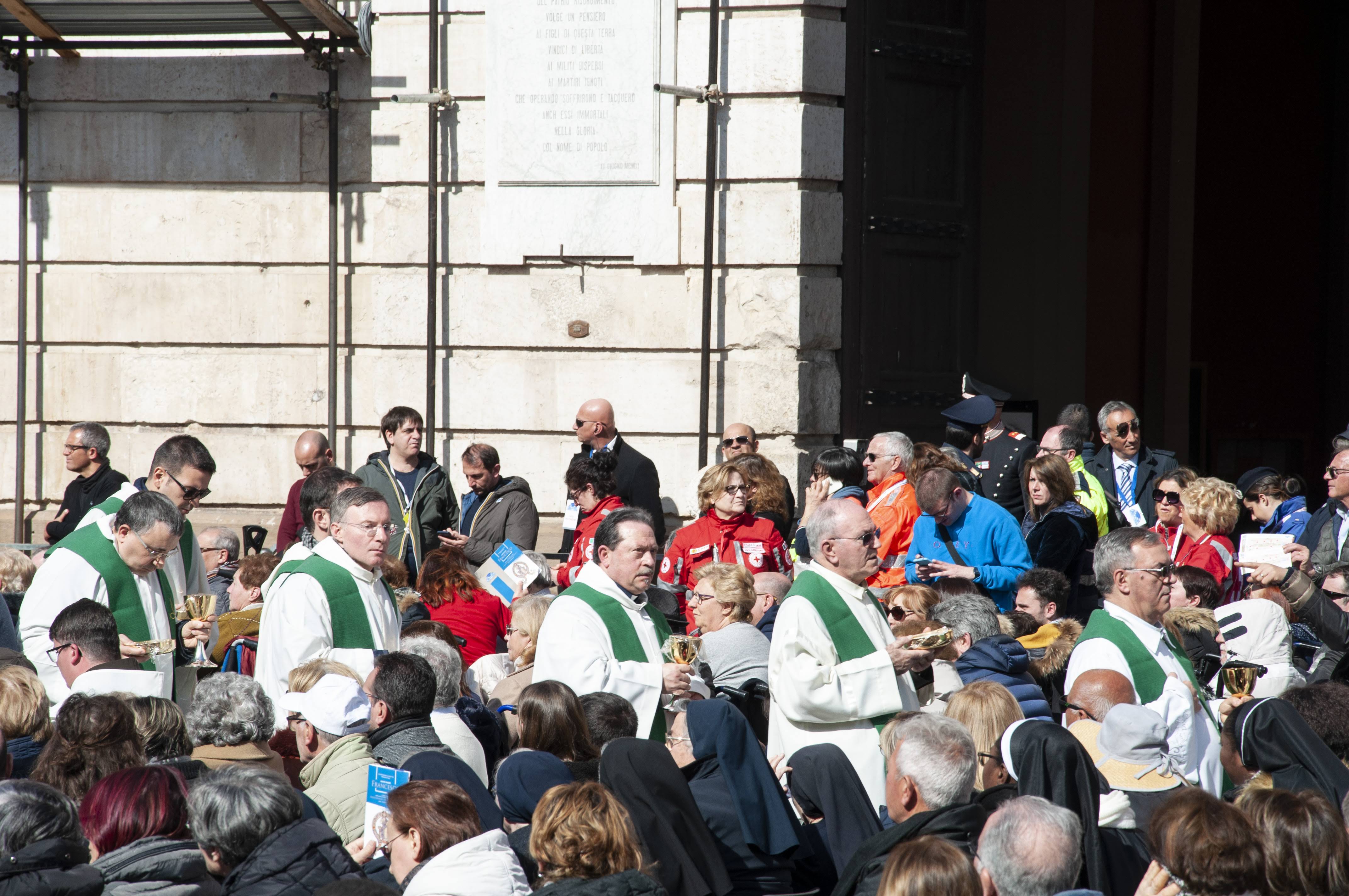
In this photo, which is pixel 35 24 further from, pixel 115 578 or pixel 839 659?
pixel 839 659

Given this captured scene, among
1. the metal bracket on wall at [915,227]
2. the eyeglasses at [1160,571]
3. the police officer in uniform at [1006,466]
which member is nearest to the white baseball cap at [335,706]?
the eyeglasses at [1160,571]

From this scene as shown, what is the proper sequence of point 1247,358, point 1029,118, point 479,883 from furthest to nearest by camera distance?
1. point 1247,358
2. point 1029,118
3. point 479,883

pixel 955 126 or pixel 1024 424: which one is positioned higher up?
pixel 955 126

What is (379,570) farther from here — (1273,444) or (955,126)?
(1273,444)

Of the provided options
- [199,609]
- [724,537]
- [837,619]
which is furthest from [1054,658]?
[199,609]

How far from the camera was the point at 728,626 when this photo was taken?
20.2ft

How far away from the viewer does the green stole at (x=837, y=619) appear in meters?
5.17

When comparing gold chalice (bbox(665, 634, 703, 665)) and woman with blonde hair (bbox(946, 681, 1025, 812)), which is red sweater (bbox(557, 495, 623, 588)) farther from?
woman with blonde hair (bbox(946, 681, 1025, 812))

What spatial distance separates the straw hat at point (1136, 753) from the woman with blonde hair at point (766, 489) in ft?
12.0

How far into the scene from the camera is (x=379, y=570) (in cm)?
577

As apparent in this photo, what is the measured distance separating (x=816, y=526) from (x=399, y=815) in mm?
2069

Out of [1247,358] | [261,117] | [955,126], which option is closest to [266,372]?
[261,117]

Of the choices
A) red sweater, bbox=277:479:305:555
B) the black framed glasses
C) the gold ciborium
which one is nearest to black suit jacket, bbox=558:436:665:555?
red sweater, bbox=277:479:305:555

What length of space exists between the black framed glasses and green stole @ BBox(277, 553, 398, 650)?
0.85m
